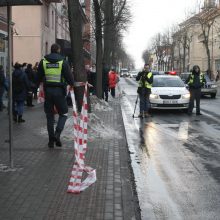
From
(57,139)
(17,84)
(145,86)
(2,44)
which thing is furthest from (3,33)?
(57,139)

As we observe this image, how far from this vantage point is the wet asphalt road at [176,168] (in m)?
6.11

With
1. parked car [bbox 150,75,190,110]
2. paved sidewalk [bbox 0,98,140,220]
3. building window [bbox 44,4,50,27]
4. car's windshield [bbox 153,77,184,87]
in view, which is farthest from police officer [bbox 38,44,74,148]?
building window [bbox 44,4,50,27]

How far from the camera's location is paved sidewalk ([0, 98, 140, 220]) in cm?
555

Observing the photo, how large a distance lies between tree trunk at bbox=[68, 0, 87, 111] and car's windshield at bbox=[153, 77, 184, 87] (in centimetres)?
755

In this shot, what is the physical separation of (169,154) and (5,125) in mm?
5462

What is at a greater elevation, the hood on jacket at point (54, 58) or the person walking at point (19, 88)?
the hood on jacket at point (54, 58)

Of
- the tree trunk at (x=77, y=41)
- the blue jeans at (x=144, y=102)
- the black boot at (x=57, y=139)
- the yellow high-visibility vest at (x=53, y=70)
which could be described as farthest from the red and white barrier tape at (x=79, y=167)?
the blue jeans at (x=144, y=102)

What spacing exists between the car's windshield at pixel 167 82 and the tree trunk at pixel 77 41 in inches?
297

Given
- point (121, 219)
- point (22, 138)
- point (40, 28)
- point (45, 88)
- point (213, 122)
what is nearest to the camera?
point (121, 219)

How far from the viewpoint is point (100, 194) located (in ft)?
20.8

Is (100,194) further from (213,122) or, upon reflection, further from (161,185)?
(213,122)

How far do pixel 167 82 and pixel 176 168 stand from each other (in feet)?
40.5

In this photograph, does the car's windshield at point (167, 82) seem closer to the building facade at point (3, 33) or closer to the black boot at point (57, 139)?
the building facade at point (3, 33)

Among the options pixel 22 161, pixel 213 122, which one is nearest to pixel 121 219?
pixel 22 161
